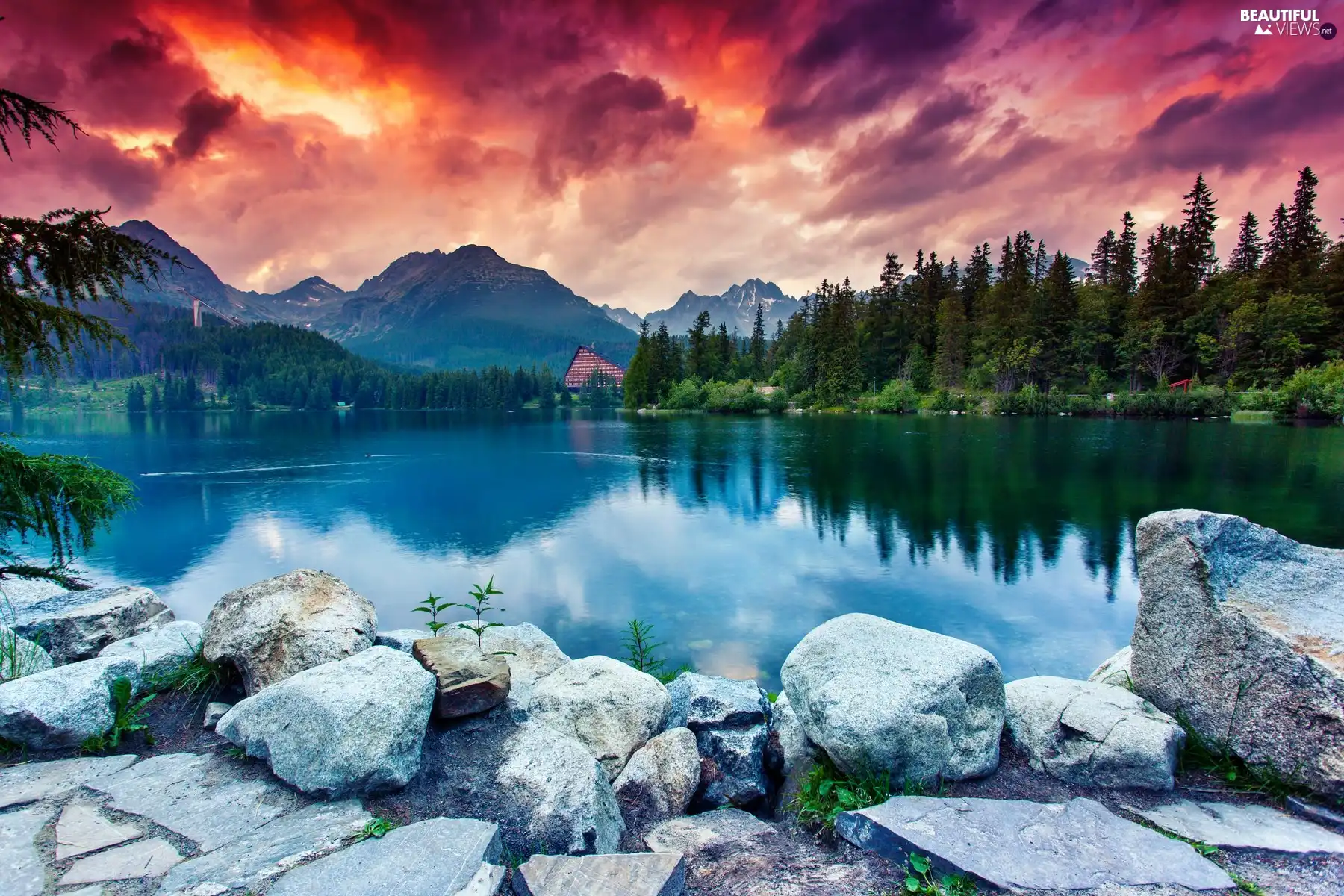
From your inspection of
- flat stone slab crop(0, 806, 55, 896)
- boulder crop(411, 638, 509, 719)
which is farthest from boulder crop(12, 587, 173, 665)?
boulder crop(411, 638, 509, 719)

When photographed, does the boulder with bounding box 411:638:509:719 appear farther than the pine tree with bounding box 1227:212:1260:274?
No

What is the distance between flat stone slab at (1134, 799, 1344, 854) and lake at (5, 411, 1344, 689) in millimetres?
7535

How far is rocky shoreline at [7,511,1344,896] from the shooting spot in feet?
12.0

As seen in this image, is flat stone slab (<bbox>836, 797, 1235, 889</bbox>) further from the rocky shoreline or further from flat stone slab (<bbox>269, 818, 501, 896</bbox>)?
flat stone slab (<bbox>269, 818, 501, 896</bbox>)

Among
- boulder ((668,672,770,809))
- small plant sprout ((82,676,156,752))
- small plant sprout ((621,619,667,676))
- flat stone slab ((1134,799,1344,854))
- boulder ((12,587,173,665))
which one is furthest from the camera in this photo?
small plant sprout ((621,619,667,676))

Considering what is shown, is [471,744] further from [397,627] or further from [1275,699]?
[397,627]

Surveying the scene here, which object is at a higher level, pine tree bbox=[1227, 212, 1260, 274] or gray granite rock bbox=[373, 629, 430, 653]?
pine tree bbox=[1227, 212, 1260, 274]

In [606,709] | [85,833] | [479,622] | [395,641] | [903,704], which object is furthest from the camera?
[479,622]

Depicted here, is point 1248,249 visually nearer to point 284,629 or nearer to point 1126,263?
point 1126,263

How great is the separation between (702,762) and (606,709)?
107 cm

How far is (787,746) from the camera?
6082 mm

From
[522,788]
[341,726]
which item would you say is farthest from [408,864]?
[341,726]

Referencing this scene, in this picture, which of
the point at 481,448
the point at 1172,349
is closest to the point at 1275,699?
the point at 481,448

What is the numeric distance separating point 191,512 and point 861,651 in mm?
33755
